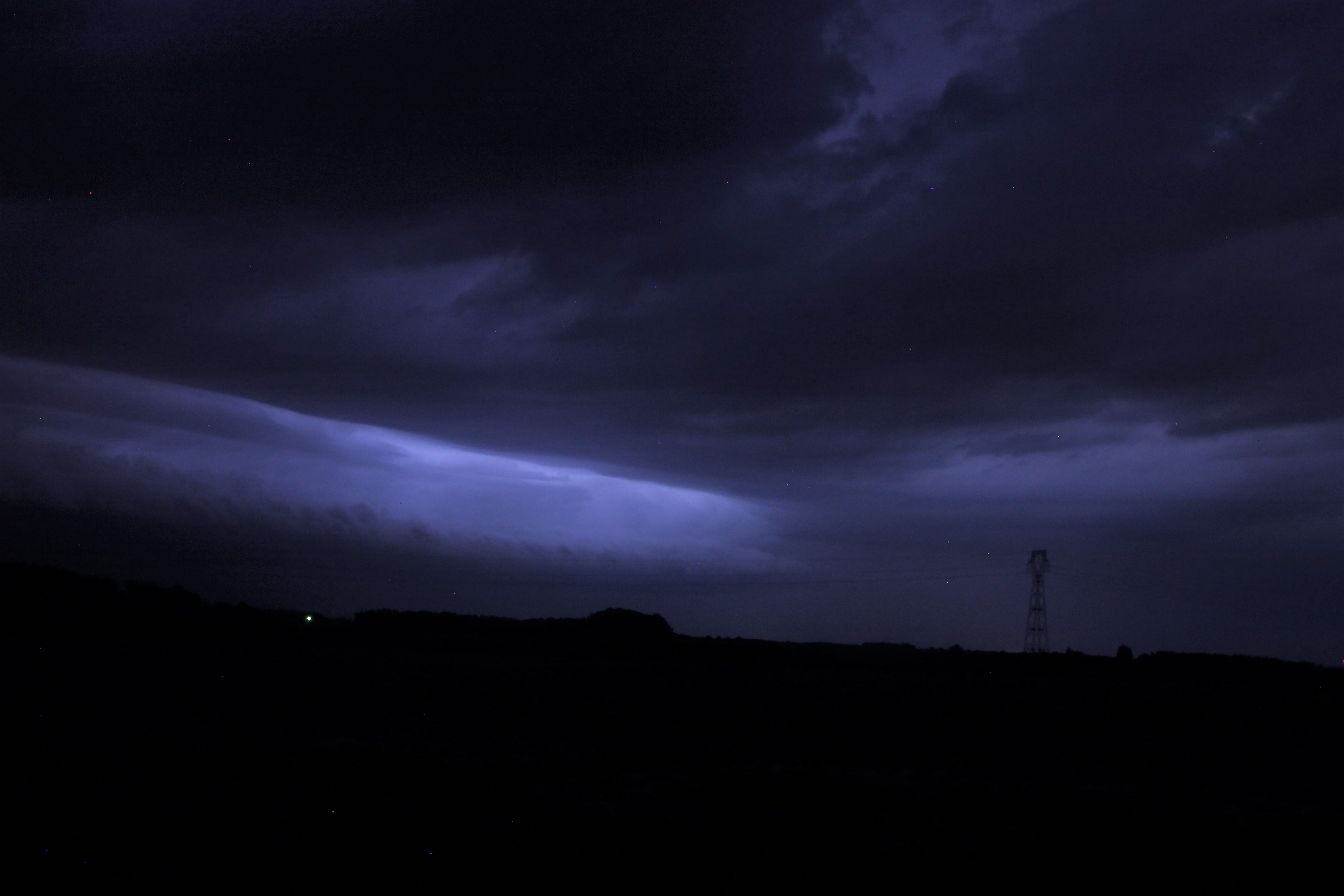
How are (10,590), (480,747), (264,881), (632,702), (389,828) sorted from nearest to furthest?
(264,881) → (389,828) → (480,747) → (632,702) → (10,590)

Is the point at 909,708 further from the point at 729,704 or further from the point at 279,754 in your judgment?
the point at 279,754

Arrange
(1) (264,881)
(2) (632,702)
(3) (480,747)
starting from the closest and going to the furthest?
(1) (264,881), (3) (480,747), (2) (632,702)

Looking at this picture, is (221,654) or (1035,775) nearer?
(1035,775)

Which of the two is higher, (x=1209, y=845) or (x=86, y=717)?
(x=1209, y=845)

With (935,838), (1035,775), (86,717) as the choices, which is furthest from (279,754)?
(1035,775)

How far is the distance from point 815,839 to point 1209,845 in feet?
30.4

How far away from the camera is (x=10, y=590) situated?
18800cm

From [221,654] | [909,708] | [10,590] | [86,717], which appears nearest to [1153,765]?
[909,708]

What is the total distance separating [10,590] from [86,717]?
572 feet

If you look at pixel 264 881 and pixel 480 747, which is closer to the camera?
pixel 264 881

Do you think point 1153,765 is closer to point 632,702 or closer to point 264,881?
point 632,702

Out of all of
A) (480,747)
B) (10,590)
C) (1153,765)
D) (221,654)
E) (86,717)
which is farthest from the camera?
(10,590)

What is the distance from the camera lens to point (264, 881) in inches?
682

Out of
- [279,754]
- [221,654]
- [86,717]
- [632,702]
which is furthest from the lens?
[221,654]
